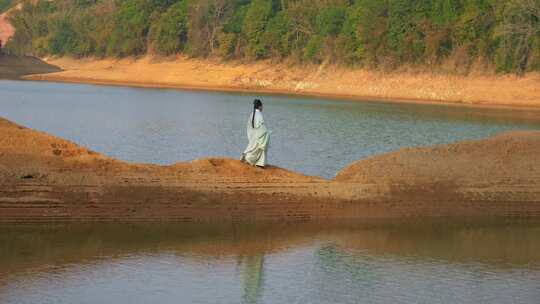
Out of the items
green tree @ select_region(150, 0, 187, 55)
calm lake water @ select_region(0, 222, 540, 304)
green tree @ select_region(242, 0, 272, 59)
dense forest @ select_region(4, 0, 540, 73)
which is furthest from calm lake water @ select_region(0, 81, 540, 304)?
green tree @ select_region(150, 0, 187, 55)

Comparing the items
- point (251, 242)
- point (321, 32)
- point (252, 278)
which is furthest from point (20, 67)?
point (252, 278)

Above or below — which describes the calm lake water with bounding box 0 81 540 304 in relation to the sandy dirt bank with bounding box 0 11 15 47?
below

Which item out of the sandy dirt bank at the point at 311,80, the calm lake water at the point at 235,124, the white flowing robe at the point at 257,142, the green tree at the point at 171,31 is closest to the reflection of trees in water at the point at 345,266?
the white flowing robe at the point at 257,142

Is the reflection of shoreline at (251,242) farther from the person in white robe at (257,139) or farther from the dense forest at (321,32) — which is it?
the dense forest at (321,32)

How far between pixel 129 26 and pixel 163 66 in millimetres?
8038

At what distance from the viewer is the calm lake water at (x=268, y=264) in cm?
1204

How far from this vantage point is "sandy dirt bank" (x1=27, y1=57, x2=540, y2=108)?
48.4m

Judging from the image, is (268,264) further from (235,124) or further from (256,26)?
(256,26)

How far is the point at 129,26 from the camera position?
2849 inches

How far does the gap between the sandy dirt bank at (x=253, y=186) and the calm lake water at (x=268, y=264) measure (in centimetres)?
27

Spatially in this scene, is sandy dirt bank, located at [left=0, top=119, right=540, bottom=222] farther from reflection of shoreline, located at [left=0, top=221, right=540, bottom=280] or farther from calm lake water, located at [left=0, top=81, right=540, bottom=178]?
calm lake water, located at [left=0, top=81, right=540, bottom=178]

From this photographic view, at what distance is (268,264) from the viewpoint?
45.2ft

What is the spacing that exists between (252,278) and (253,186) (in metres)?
2.82

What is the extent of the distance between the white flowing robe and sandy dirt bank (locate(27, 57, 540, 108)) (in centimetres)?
3211
